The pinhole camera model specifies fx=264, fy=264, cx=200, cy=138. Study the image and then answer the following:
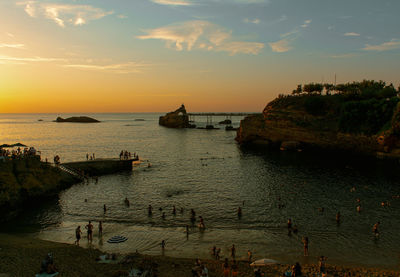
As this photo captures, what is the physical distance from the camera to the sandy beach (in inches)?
643

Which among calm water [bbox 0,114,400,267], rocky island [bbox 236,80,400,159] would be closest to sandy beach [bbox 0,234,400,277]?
calm water [bbox 0,114,400,267]

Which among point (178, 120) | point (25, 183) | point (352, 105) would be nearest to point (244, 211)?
point (25, 183)

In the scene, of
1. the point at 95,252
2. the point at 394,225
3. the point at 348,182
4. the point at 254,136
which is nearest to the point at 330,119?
the point at 254,136

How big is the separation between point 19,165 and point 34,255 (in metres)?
18.8

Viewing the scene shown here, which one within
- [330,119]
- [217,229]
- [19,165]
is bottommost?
[217,229]

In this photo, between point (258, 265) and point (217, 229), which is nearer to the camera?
point (258, 265)

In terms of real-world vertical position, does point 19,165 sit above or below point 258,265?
above

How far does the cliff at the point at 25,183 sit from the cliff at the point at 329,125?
5965 centimetres

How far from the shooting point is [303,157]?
208ft

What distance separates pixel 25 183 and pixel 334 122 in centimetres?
7057

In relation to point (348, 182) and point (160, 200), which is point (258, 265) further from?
point (348, 182)

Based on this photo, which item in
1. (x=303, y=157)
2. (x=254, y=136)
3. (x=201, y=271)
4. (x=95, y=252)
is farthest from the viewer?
(x=254, y=136)

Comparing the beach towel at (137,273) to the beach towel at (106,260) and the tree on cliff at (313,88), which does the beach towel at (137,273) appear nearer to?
the beach towel at (106,260)

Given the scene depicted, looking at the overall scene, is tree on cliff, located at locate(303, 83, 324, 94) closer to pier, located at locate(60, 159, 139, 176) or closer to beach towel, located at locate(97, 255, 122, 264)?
pier, located at locate(60, 159, 139, 176)
